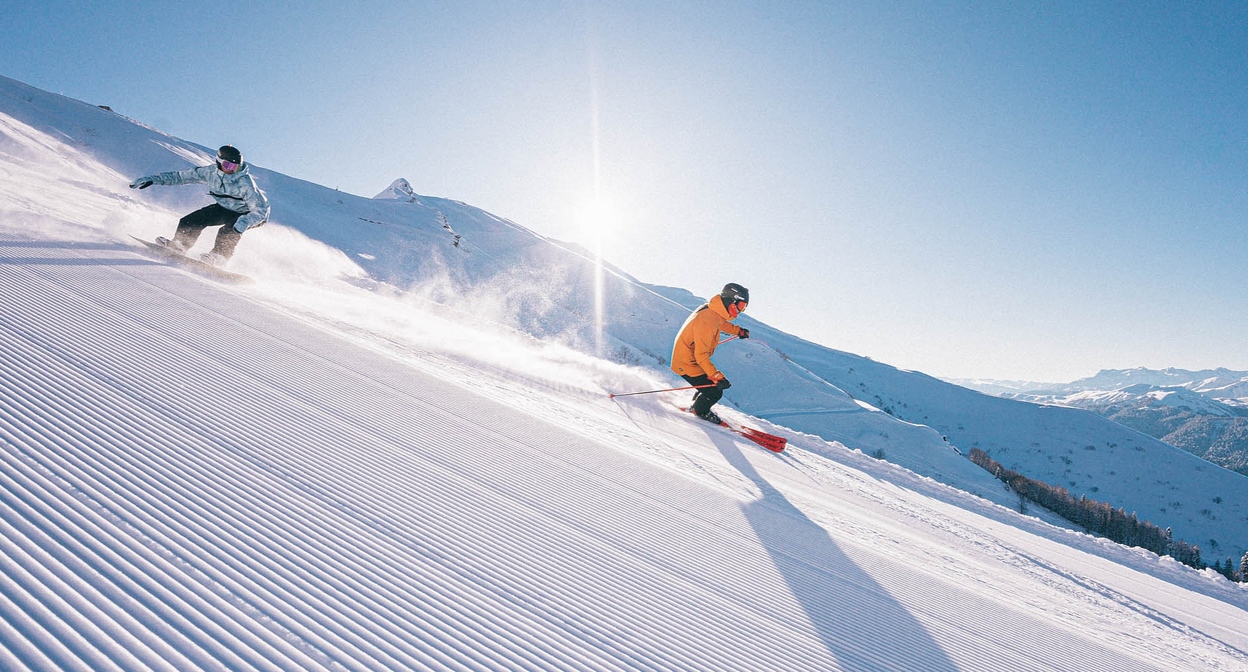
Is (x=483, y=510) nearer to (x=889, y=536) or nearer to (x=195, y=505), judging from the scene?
(x=195, y=505)

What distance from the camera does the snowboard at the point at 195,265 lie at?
27.6 feet

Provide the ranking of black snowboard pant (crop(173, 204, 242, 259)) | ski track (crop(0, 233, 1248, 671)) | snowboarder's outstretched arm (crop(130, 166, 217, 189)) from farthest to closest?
1. black snowboard pant (crop(173, 204, 242, 259))
2. snowboarder's outstretched arm (crop(130, 166, 217, 189))
3. ski track (crop(0, 233, 1248, 671))

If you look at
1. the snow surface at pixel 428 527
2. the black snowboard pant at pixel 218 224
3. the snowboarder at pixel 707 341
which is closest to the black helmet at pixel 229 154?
the black snowboard pant at pixel 218 224

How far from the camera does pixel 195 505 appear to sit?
2436 mm

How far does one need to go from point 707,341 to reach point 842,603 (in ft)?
17.6

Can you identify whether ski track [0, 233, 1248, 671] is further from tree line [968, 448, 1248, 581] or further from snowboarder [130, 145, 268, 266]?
tree line [968, 448, 1248, 581]

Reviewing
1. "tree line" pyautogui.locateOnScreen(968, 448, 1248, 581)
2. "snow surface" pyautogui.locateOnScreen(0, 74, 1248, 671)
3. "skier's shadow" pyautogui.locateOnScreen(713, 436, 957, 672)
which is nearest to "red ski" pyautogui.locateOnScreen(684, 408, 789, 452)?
"snow surface" pyautogui.locateOnScreen(0, 74, 1248, 671)

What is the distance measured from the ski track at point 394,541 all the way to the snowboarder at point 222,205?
3408mm

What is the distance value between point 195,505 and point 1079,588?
7.53 metres

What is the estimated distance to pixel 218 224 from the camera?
9688mm

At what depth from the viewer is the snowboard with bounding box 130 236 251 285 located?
27.6 ft

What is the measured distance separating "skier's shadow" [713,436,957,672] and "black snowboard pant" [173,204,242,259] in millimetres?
10499

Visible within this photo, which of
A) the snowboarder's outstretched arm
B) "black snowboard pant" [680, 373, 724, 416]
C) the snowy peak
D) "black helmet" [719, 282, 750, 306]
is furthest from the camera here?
the snowy peak

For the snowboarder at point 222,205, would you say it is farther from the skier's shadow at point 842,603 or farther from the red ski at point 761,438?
the skier's shadow at point 842,603
